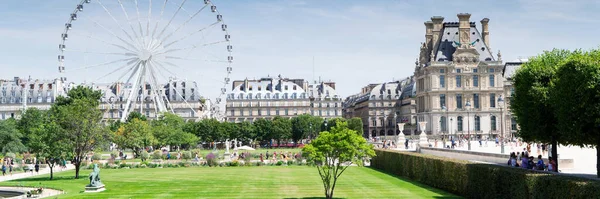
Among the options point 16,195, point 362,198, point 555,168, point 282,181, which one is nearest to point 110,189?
point 16,195

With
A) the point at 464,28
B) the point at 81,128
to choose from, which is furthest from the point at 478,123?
the point at 81,128

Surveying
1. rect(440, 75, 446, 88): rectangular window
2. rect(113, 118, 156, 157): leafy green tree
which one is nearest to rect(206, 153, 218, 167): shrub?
rect(113, 118, 156, 157): leafy green tree

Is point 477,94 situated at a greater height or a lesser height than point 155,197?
greater

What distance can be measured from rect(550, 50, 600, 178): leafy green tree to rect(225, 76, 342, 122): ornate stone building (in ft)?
382

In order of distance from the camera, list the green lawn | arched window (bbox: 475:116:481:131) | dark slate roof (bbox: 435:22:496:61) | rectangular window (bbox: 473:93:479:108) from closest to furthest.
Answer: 1. the green lawn
2. dark slate roof (bbox: 435:22:496:61)
3. rectangular window (bbox: 473:93:479:108)
4. arched window (bbox: 475:116:481:131)

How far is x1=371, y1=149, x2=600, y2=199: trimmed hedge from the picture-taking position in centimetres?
2089

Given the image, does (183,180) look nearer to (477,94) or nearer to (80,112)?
(80,112)

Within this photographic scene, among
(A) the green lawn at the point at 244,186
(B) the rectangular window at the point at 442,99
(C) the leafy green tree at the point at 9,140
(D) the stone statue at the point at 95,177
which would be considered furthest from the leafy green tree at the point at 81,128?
(B) the rectangular window at the point at 442,99

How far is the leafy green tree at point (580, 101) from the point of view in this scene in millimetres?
26438

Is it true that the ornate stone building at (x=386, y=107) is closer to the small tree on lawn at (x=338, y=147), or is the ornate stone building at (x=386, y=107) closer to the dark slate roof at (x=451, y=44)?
the dark slate roof at (x=451, y=44)

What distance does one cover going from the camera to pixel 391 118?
155250 mm

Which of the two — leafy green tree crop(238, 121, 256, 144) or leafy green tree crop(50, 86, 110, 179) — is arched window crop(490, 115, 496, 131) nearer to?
leafy green tree crop(238, 121, 256, 144)

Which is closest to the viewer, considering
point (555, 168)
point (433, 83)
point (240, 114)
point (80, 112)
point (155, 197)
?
point (555, 168)

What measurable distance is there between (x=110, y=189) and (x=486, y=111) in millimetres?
87230
